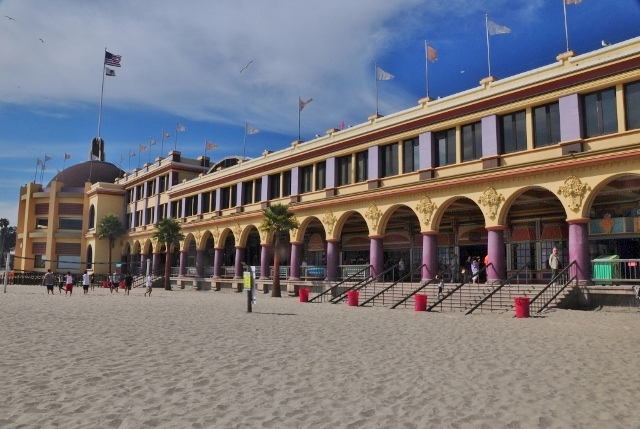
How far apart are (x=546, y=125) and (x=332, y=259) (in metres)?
14.3

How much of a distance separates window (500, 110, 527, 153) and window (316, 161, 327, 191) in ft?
41.4

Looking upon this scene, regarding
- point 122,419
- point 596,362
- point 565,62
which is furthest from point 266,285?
point 122,419

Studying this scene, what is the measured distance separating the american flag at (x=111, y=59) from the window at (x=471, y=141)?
42.5 metres

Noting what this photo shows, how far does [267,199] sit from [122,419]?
3303cm

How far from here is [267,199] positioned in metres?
39.1

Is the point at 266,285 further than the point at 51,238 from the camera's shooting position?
No

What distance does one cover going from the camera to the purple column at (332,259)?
32.0 m

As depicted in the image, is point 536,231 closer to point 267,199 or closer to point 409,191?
point 409,191

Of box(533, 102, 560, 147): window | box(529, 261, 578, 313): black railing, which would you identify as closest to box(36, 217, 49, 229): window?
box(533, 102, 560, 147): window

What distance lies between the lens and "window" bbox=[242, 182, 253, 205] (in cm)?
4197

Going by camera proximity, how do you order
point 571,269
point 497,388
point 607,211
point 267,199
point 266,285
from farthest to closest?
point 267,199 → point 266,285 → point 607,211 → point 571,269 → point 497,388

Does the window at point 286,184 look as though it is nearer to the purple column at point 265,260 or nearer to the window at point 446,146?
the purple column at point 265,260

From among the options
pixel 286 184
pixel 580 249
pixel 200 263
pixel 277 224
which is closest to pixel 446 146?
pixel 580 249

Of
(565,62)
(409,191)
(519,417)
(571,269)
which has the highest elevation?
(565,62)
